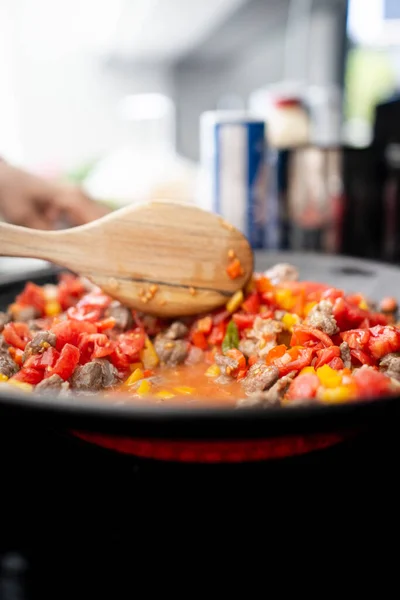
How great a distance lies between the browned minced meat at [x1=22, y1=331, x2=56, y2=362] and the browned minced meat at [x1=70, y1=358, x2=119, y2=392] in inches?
→ 2.8

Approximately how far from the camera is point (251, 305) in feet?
4.33

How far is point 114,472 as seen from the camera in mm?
978

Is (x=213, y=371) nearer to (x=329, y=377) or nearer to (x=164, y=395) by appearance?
(x=164, y=395)

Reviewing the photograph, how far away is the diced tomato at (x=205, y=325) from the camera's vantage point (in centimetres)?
132

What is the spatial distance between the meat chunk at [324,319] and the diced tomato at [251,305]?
0.51 feet

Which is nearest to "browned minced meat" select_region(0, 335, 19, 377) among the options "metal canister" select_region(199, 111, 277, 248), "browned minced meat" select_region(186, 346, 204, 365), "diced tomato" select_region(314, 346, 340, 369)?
"browned minced meat" select_region(186, 346, 204, 365)

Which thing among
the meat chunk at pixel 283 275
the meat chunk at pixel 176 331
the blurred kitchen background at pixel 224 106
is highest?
Result: the blurred kitchen background at pixel 224 106

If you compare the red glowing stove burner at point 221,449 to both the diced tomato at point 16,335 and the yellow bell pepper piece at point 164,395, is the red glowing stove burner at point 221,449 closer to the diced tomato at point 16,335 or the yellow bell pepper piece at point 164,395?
the yellow bell pepper piece at point 164,395

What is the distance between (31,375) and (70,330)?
122mm

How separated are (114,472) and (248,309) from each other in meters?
0.49

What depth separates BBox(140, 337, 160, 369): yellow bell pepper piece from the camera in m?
1.25

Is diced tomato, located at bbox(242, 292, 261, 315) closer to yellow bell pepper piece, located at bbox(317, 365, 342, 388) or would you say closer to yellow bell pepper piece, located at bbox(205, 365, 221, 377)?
yellow bell pepper piece, located at bbox(205, 365, 221, 377)

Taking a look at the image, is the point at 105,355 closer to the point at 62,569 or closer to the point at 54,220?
the point at 62,569

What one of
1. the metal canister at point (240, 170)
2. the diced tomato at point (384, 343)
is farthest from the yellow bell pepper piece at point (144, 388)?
the metal canister at point (240, 170)
